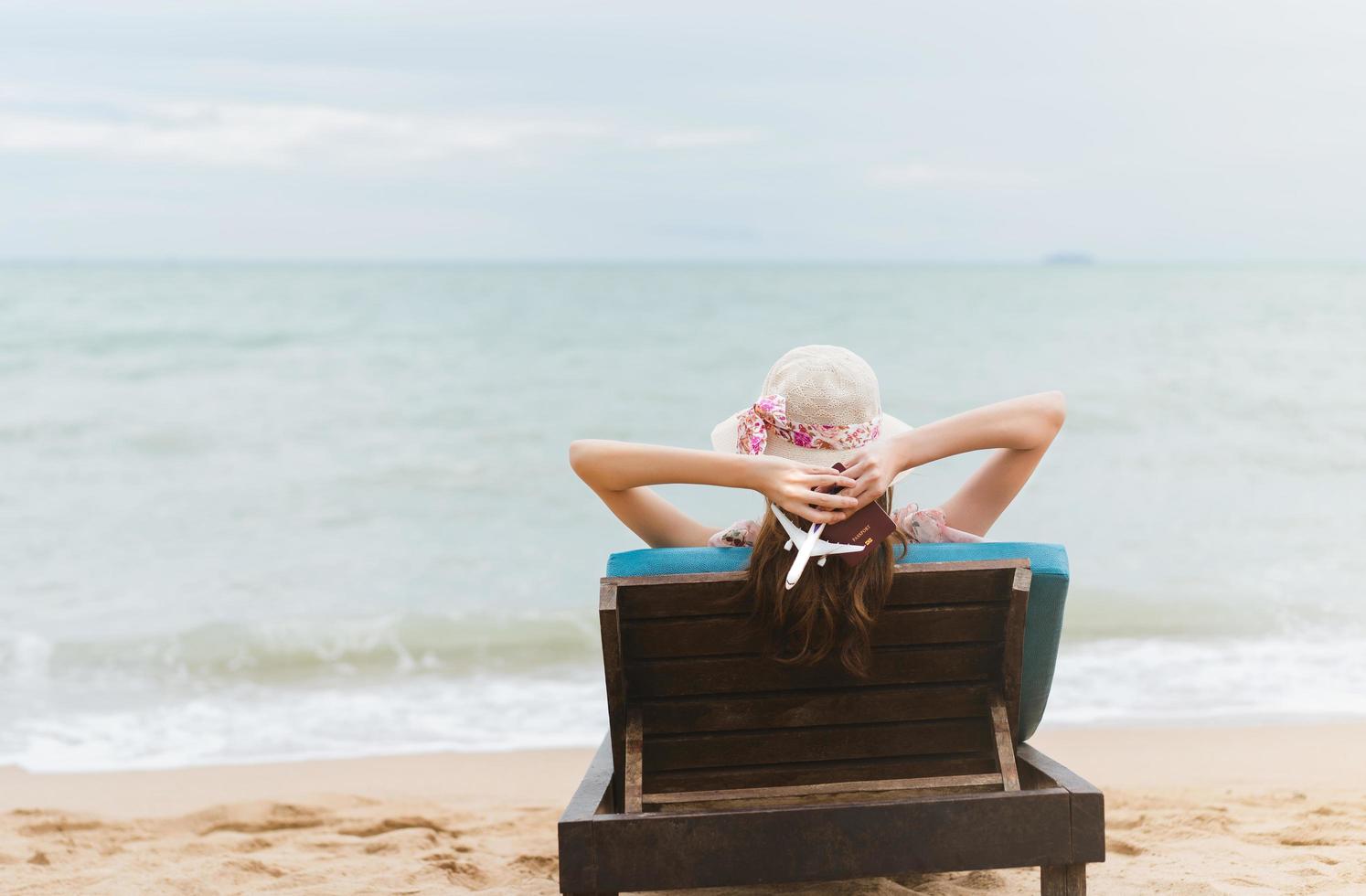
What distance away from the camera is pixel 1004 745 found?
7.23 ft

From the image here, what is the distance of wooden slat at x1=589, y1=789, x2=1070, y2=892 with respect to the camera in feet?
6.81

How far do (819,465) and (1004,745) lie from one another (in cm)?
65

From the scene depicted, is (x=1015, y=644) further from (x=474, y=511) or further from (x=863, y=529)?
(x=474, y=511)

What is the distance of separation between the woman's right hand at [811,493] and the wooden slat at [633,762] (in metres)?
0.51

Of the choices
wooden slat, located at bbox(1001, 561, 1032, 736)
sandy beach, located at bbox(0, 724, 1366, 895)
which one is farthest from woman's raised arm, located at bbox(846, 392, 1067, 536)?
sandy beach, located at bbox(0, 724, 1366, 895)

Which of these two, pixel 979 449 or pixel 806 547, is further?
pixel 979 449

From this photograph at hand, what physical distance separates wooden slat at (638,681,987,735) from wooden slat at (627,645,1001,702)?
2 cm

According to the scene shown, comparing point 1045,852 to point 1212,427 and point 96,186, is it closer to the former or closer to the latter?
point 1212,427

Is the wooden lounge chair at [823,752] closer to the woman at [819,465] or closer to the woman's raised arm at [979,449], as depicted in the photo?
the woman at [819,465]

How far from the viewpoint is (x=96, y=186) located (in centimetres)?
3462

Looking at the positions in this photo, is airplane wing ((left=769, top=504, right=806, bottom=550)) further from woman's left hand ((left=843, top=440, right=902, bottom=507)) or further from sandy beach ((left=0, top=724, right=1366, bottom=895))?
sandy beach ((left=0, top=724, right=1366, bottom=895))

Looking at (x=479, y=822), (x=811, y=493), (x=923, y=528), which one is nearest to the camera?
(x=811, y=493)

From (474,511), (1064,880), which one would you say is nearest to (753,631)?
(1064,880)

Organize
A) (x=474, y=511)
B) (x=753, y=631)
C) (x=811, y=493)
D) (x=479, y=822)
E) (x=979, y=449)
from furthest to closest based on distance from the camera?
1. (x=474, y=511)
2. (x=479, y=822)
3. (x=979, y=449)
4. (x=753, y=631)
5. (x=811, y=493)
